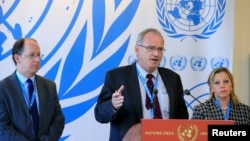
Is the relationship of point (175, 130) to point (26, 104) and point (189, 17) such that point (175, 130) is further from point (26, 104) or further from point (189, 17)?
point (189, 17)

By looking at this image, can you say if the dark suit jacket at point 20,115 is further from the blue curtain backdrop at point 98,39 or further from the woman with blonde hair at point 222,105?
the woman with blonde hair at point 222,105

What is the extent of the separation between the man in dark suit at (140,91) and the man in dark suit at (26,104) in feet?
1.40

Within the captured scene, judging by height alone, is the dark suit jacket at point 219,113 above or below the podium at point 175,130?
below

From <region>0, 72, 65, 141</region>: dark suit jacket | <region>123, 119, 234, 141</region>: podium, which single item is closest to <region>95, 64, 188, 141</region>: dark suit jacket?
<region>0, 72, 65, 141</region>: dark suit jacket

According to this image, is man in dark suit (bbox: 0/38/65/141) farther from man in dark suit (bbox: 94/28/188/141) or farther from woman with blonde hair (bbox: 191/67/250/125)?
woman with blonde hair (bbox: 191/67/250/125)

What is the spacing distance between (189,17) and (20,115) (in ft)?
6.72

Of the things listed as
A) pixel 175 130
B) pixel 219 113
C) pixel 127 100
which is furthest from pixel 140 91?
pixel 175 130

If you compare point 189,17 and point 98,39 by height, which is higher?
point 189,17

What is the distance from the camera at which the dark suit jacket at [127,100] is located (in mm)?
2586

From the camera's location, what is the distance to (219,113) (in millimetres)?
2980

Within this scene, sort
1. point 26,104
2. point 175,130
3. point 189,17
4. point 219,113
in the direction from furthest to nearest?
point 189,17 < point 219,113 < point 26,104 < point 175,130

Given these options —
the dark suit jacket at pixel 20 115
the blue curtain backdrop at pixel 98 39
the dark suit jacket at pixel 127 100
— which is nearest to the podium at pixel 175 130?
the dark suit jacket at pixel 127 100

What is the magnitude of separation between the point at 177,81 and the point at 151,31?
45 centimetres

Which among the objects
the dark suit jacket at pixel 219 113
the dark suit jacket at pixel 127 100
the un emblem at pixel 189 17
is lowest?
the dark suit jacket at pixel 219 113
